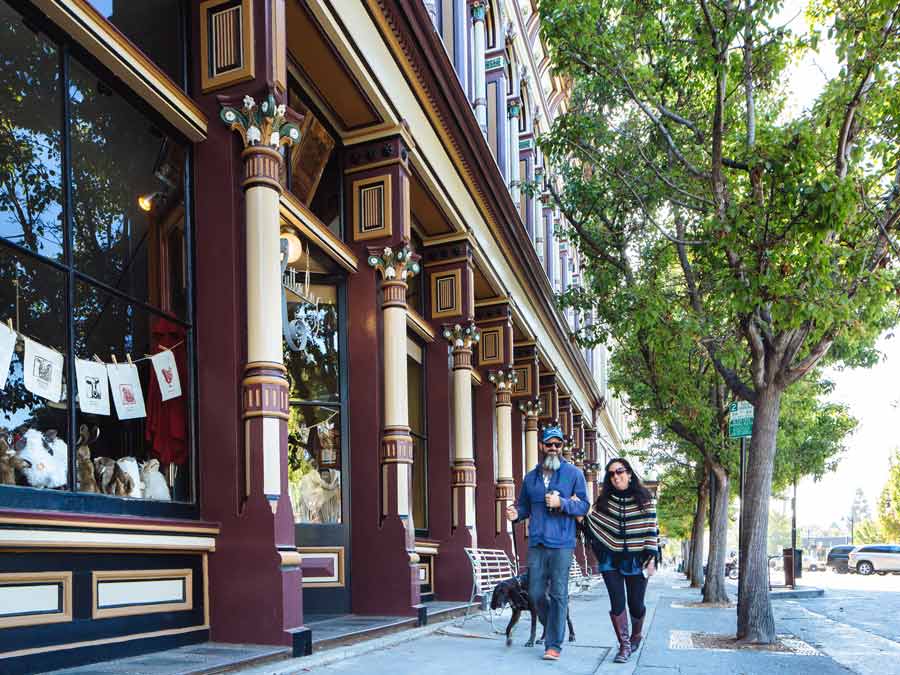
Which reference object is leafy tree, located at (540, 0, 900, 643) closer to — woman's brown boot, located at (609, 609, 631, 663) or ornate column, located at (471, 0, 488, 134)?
woman's brown boot, located at (609, 609, 631, 663)

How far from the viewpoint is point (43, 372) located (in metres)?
5.72

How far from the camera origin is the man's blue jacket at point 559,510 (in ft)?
24.9

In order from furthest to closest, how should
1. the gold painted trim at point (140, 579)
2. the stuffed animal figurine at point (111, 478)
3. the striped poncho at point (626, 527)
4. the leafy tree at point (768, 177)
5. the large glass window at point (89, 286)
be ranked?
the leafy tree at point (768, 177)
the striped poncho at point (626, 527)
the stuffed animal figurine at point (111, 478)
the large glass window at point (89, 286)
the gold painted trim at point (140, 579)

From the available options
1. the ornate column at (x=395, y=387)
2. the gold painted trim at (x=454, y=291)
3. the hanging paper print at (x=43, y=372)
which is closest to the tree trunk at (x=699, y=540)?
the gold painted trim at (x=454, y=291)

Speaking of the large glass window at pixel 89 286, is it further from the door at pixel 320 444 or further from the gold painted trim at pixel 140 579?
the door at pixel 320 444

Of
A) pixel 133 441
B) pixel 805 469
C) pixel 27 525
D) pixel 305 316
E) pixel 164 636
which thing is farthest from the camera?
pixel 805 469

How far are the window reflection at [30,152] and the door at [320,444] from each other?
3269mm

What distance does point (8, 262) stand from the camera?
6512mm

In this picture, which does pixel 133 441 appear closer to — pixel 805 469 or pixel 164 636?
pixel 164 636

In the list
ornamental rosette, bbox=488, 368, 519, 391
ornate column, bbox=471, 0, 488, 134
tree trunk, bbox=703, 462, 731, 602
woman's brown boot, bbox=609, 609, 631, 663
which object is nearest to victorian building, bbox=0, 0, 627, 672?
woman's brown boot, bbox=609, 609, 631, 663

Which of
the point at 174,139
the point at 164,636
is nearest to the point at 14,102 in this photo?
the point at 174,139

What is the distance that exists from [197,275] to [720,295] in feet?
19.4

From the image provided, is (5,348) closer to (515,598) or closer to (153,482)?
(153,482)

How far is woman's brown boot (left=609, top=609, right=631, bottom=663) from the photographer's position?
291 inches
